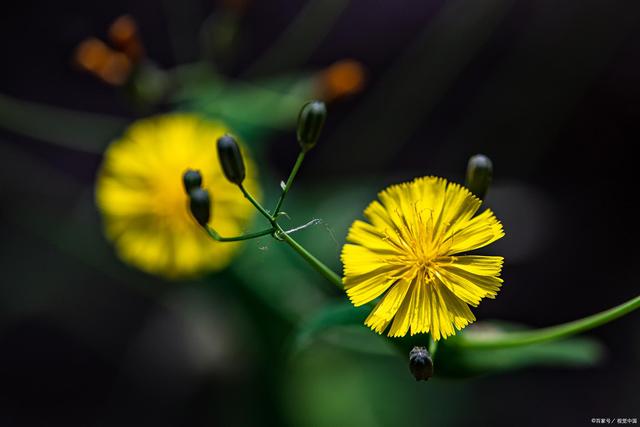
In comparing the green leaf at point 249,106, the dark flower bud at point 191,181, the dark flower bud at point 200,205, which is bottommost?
the dark flower bud at point 200,205

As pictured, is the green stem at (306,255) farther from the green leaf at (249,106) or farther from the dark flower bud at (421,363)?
the green leaf at (249,106)

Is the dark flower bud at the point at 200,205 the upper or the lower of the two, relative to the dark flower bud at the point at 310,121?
lower

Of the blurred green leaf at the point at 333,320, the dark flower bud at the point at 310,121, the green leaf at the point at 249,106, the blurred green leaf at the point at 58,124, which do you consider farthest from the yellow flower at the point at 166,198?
the dark flower bud at the point at 310,121

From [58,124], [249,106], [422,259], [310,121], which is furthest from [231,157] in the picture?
[58,124]

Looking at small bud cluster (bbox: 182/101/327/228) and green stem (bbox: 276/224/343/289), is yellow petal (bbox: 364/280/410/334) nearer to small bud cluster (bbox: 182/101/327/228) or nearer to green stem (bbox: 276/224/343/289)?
green stem (bbox: 276/224/343/289)

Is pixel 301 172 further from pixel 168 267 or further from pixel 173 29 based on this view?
pixel 168 267
